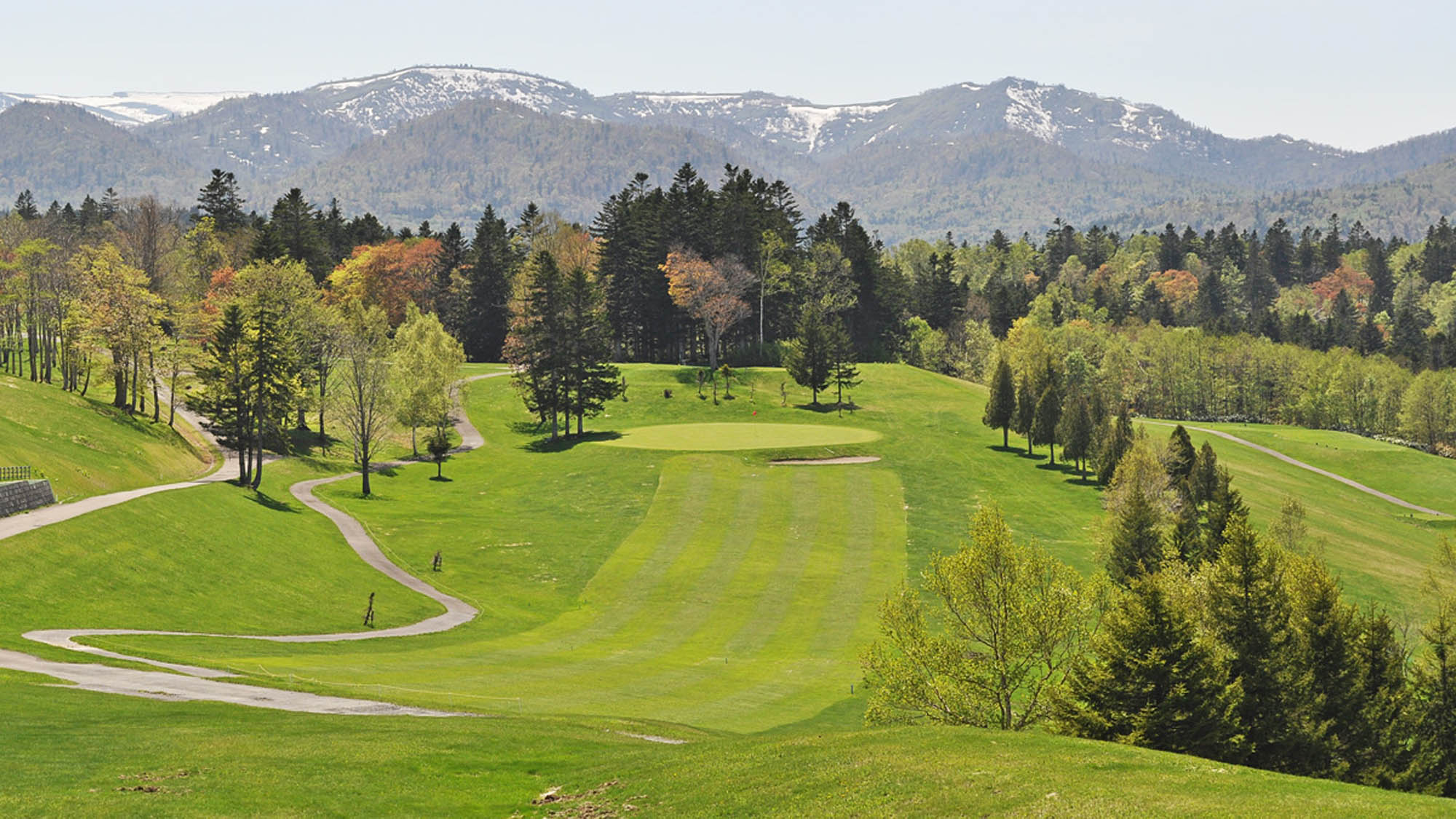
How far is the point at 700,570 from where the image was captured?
75.2m

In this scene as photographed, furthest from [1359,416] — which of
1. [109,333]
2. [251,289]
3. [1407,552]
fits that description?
[109,333]

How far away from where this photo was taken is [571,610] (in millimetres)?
68250

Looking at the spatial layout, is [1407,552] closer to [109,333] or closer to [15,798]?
[15,798]

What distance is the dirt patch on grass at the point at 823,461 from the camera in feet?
344

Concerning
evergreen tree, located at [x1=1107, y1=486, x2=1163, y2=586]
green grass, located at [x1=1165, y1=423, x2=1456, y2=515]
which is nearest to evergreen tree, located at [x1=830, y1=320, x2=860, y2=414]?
evergreen tree, located at [x1=1107, y1=486, x2=1163, y2=586]

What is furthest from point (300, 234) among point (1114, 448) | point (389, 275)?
point (1114, 448)

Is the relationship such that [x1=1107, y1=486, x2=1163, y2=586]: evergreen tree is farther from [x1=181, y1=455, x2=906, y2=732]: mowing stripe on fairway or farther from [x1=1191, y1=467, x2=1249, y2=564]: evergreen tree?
[x1=181, y1=455, x2=906, y2=732]: mowing stripe on fairway

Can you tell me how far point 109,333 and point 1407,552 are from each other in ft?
413

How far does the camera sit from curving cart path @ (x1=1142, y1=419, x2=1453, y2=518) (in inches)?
5221

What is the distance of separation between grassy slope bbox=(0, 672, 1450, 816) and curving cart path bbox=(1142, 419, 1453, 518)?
127 meters

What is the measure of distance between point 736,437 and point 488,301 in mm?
71631

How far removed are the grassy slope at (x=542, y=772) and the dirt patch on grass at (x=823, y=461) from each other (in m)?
69.8

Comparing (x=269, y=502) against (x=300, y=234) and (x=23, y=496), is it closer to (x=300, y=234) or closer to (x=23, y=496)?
(x=23, y=496)

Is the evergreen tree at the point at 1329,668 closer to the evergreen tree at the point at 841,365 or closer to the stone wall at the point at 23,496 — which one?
the stone wall at the point at 23,496
